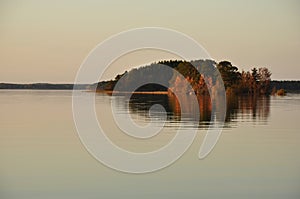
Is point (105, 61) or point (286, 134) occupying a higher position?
point (105, 61)

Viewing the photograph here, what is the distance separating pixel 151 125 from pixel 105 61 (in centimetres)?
387

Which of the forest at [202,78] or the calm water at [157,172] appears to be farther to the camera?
the forest at [202,78]

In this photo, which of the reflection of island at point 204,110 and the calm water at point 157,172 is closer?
the calm water at point 157,172

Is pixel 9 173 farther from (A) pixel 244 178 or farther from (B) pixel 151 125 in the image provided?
(B) pixel 151 125

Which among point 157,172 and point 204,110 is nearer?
point 157,172

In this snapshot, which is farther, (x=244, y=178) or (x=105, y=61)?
(x=105, y=61)

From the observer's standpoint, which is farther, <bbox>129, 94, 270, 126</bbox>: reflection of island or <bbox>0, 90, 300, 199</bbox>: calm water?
<bbox>129, 94, 270, 126</bbox>: reflection of island

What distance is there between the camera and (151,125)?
56.7ft

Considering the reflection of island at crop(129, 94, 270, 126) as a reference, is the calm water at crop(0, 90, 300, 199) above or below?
below

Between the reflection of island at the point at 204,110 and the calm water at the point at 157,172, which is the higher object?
the reflection of island at the point at 204,110

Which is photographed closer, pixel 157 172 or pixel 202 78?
pixel 157 172

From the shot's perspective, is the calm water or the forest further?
the forest

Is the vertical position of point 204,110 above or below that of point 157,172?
above

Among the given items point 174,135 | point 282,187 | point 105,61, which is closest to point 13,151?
point 105,61
